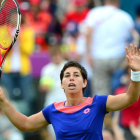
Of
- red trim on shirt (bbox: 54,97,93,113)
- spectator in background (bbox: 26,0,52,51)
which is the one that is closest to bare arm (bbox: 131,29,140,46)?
spectator in background (bbox: 26,0,52,51)

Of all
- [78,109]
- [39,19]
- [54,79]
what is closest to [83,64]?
[54,79]

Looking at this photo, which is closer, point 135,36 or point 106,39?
point 135,36

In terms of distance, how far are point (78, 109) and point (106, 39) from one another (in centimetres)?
406

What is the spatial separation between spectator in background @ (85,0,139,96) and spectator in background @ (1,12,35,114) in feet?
4.85

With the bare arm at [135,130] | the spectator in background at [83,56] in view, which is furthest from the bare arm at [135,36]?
the bare arm at [135,130]

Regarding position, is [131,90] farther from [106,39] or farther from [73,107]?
[106,39]

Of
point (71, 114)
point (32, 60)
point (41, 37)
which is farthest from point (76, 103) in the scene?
point (41, 37)

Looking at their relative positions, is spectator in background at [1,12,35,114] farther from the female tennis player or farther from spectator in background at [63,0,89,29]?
the female tennis player

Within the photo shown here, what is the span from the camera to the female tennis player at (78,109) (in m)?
4.69

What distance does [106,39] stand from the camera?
880 centimetres

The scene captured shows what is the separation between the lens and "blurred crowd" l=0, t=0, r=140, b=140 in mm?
8180

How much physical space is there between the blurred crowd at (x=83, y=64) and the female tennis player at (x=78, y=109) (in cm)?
226

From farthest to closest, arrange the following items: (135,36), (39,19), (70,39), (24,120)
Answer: (39,19) < (70,39) < (135,36) < (24,120)

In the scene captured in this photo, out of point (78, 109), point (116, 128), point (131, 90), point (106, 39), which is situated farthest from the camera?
point (106, 39)
